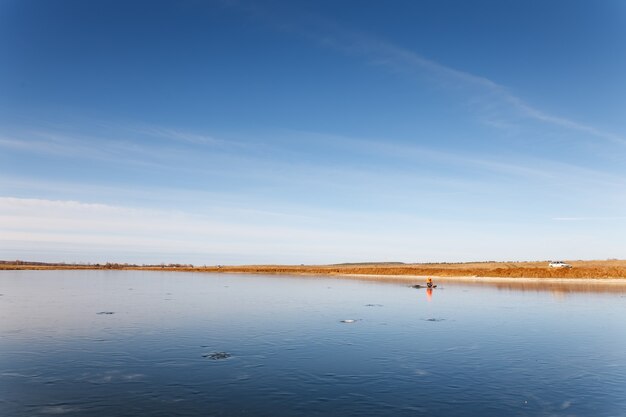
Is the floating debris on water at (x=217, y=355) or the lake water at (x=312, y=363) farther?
the floating debris on water at (x=217, y=355)

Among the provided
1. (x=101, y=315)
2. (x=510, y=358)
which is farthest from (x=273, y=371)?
(x=101, y=315)

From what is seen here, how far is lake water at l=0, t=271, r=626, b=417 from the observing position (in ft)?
49.8

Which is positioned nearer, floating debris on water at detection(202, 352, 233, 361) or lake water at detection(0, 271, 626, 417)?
lake water at detection(0, 271, 626, 417)

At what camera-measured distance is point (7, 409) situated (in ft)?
47.4

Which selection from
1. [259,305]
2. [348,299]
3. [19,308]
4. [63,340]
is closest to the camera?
[63,340]

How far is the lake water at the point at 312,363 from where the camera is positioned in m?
15.2

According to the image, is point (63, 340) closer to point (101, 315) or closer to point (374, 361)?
point (101, 315)

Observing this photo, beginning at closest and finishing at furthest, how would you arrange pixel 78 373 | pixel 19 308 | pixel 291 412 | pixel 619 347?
pixel 291 412
pixel 78 373
pixel 619 347
pixel 19 308

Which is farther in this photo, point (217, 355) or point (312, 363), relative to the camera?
point (217, 355)

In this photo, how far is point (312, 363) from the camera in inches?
833

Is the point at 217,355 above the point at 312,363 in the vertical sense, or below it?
above

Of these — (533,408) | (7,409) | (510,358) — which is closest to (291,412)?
(533,408)

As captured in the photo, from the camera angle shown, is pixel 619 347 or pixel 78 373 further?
pixel 619 347

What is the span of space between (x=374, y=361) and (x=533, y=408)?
7828 mm
